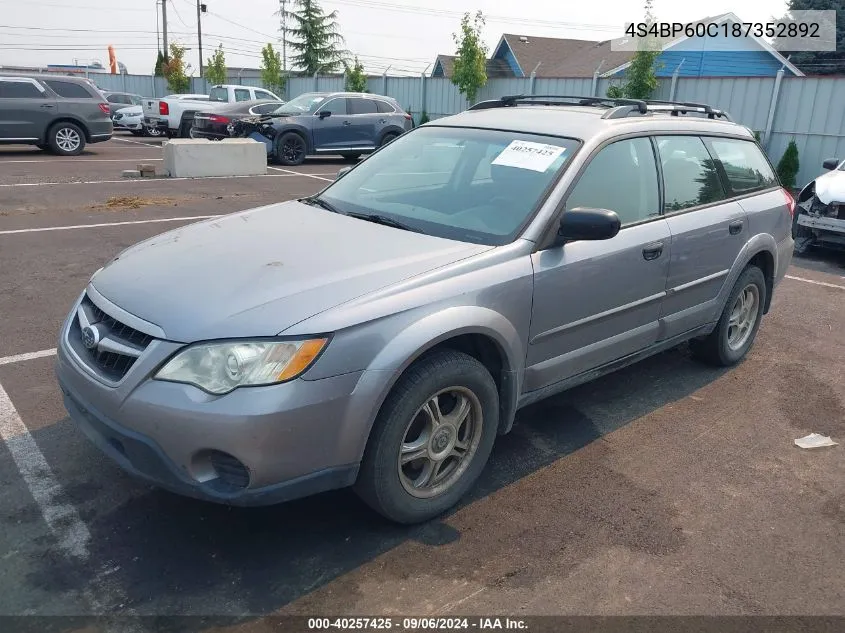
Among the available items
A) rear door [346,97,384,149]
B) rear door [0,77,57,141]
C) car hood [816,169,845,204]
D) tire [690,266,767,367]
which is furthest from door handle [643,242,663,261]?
rear door [0,77,57,141]

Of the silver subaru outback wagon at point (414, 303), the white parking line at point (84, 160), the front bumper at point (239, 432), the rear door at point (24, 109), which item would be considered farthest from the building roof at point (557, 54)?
the front bumper at point (239, 432)

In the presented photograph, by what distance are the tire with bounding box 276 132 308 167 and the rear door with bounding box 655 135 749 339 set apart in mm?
13815

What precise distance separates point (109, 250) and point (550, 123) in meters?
5.72

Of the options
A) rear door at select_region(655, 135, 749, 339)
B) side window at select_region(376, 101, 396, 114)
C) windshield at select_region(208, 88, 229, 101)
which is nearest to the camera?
rear door at select_region(655, 135, 749, 339)

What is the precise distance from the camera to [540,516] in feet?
11.0

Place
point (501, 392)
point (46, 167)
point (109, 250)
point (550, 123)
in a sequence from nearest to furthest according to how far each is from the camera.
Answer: point (501, 392), point (550, 123), point (109, 250), point (46, 167)

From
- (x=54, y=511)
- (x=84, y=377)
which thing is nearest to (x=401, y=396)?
(x=84, y=377)

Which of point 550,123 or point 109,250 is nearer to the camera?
point 550,123

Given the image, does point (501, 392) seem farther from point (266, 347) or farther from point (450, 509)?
point (266, 347)

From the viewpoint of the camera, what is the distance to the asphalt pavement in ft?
9.18

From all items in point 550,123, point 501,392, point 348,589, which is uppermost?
point 550,123

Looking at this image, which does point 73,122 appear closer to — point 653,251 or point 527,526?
point 653,251

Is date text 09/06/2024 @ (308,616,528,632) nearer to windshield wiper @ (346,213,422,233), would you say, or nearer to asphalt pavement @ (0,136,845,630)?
asphalt pavement @ (0,136,845,630)

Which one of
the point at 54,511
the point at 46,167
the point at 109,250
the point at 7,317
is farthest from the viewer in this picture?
the point at 46,167
